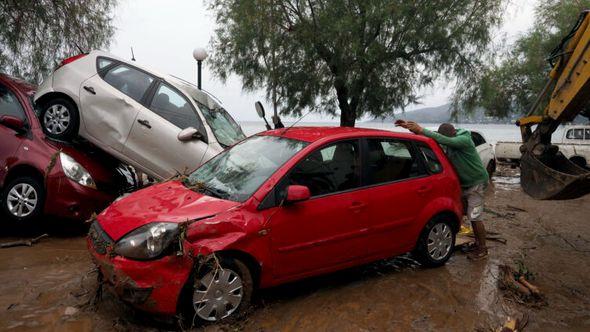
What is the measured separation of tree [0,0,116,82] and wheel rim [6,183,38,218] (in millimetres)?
5221

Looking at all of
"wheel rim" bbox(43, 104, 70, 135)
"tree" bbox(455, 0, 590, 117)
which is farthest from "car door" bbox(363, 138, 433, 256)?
"tree" bbox(455, 0, 590, 117)

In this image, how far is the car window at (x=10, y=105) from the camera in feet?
21.0

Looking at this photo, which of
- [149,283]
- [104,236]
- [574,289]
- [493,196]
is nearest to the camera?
[149,283]

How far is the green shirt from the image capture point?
18.6 feet

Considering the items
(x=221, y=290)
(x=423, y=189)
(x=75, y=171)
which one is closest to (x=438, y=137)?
(x=423, y=189)

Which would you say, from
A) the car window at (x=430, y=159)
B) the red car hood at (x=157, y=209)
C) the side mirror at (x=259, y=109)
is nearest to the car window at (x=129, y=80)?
the side mirror at (x=259, y=109)

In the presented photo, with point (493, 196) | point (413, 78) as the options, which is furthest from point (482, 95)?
point (493, 196)

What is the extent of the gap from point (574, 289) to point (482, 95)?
36.7 ft

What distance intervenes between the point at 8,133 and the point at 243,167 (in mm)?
3646

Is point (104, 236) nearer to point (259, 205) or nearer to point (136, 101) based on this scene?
point (259, 205)

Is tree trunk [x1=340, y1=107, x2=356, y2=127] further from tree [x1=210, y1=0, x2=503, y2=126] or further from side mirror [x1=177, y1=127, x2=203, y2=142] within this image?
side mirror [x1=177, y1=127, x2=203, y2=142]

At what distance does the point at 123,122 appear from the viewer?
6.62 meters

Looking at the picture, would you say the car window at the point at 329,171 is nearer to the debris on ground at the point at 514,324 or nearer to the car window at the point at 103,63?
the debris on ground at the point at 514,324

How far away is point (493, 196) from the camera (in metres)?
12.0
